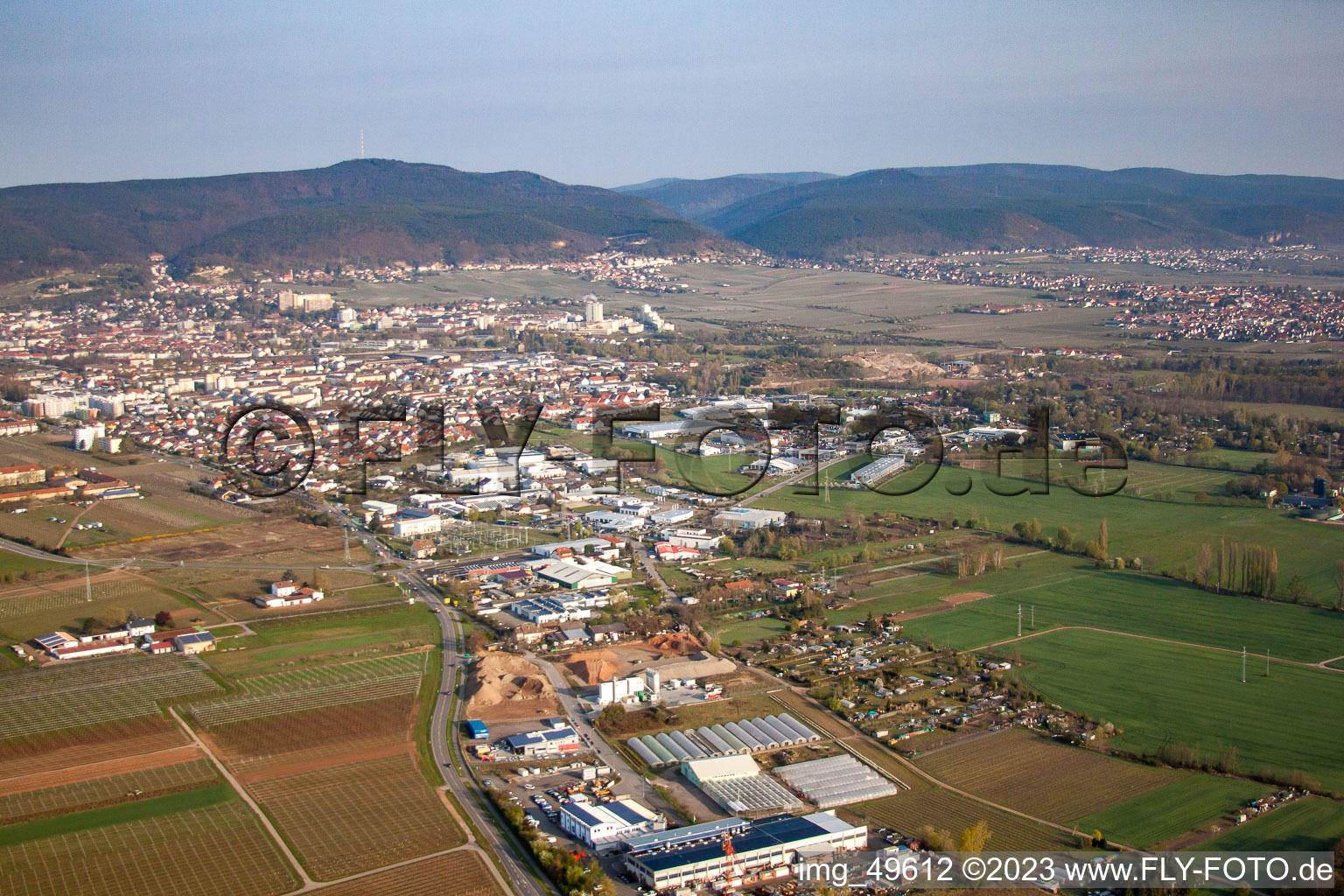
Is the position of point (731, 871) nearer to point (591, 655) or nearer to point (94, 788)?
point (591, 655)

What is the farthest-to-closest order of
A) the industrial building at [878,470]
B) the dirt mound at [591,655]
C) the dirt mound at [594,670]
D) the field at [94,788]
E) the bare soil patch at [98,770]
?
the industrial building at [878,470]
the dirt mound at [591,655]
the dirt mound at [594,670]
the bare soil patch at [98,770]
the field at [94,788]

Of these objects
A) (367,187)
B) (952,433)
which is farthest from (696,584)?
(367,187)

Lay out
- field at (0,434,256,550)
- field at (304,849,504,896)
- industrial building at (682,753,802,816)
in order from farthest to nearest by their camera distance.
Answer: field at (0,434,256,550)
industrial building at (682,753,802,816)
field at (304,849,504,896)

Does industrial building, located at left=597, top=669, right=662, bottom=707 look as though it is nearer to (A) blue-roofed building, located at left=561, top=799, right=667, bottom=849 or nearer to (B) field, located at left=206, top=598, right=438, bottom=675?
(A) blue-roofed building, located at left=561, top=799, right=667, bottom=849

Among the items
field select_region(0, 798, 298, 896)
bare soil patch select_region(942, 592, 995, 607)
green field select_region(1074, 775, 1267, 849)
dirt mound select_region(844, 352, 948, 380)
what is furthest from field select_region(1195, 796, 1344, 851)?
dirt mound select_region(844, 352, 948, 380)

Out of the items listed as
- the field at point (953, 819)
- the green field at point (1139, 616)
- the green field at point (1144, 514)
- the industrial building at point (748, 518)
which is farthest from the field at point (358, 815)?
the green field at point (1144, 514)

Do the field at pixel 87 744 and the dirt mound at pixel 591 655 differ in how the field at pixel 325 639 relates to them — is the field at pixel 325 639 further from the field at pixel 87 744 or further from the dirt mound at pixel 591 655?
the dirt mound at pixel 591 655

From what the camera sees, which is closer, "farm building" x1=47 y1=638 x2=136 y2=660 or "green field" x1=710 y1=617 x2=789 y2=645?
"farm building" x1=47 y1=638 x2=136 y2=660
